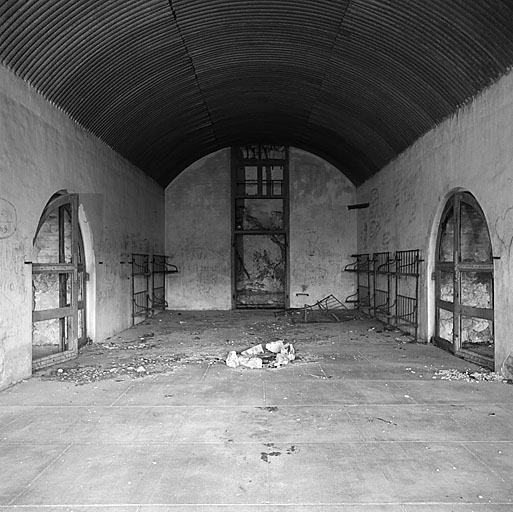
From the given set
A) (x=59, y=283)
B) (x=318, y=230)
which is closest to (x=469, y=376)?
(x=59, y=283)

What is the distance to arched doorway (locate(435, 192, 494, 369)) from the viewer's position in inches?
303

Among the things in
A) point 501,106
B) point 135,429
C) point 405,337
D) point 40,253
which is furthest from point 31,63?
point 405,337

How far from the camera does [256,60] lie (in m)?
8.62

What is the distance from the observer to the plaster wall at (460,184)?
6277mm

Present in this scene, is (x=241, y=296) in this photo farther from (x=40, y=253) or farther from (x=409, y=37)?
(x=409, y=37)

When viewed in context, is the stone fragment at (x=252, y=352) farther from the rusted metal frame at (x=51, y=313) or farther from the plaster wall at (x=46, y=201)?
the plaster wall at (x=46, y=201)

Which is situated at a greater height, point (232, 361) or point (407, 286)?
point (407, 286)

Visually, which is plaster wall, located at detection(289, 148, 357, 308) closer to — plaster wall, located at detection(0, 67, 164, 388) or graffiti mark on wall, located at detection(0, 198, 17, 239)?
plaster wall, located at detection(0, 67, 164, 388)

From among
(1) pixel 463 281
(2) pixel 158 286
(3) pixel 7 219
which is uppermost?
(3) pixel 7 219

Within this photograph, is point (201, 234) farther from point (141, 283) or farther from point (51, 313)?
point (51, 313)

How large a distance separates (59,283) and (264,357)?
137 inches

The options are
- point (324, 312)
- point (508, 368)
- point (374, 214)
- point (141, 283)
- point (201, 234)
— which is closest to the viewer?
point (508, 368)

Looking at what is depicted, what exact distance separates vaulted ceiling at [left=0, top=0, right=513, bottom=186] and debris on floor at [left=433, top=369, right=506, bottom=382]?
12.1 feet

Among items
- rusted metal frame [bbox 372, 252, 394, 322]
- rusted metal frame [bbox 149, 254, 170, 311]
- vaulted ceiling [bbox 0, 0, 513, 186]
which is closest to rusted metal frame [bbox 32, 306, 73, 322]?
vaulted ceiling [bbox 0, 0, 513, 186]
